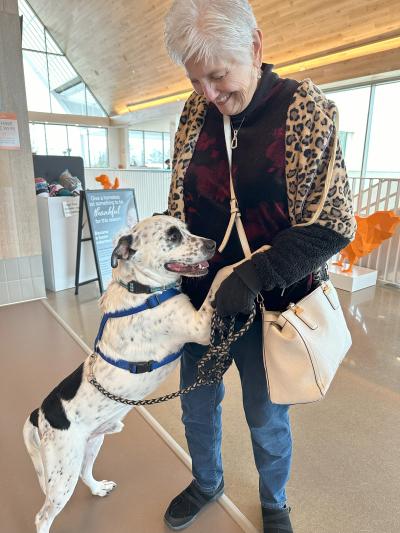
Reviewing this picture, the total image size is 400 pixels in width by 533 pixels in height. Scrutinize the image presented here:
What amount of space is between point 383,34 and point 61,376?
5.24 m

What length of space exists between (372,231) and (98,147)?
11.4 meters

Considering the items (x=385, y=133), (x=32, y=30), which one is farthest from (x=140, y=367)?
(x=32, y=30)

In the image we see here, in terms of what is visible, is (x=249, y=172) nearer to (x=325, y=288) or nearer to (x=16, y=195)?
(x=325, y=288)

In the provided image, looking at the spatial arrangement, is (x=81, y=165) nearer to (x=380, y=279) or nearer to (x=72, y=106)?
(x=380, y=279)

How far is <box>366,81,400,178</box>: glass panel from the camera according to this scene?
18.9 feet

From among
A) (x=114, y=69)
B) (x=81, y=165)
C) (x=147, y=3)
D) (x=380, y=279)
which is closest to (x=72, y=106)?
(x=114, y=69)

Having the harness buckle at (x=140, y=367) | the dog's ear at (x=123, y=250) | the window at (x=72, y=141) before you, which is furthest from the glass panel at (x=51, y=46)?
the harness buckle at (x=140, y=367)

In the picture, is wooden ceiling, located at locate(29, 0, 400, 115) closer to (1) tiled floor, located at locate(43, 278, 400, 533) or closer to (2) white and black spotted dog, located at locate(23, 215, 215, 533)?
(1) tiled floor, located at locate(43, 278, 400, 533)

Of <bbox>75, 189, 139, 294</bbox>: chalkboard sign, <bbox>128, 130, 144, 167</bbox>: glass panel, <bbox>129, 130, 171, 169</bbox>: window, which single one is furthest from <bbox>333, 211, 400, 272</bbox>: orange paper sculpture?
<bbox>128, 130, 144, 167</bbox>: glass panel

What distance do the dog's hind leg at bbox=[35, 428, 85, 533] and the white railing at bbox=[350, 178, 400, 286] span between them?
165 inches

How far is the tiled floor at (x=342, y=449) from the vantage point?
154 cm

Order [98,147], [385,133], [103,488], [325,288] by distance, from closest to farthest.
A: [325,288] → [103,488] → [385,133] → [98,147]

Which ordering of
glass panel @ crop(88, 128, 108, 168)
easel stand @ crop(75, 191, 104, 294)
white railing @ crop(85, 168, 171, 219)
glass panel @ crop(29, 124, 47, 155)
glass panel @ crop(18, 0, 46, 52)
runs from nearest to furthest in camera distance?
easel stand @ crop(75, 191, 104, 294) → white railing @ crop(85, 168, 171, 219) → glass panel @ crop(18, 0, 46, 52) → glass panel @ crop(29, 124, 47, 155) → glass panel @ crop(88, 128, 108, 168)

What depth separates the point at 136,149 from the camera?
44.4ft
